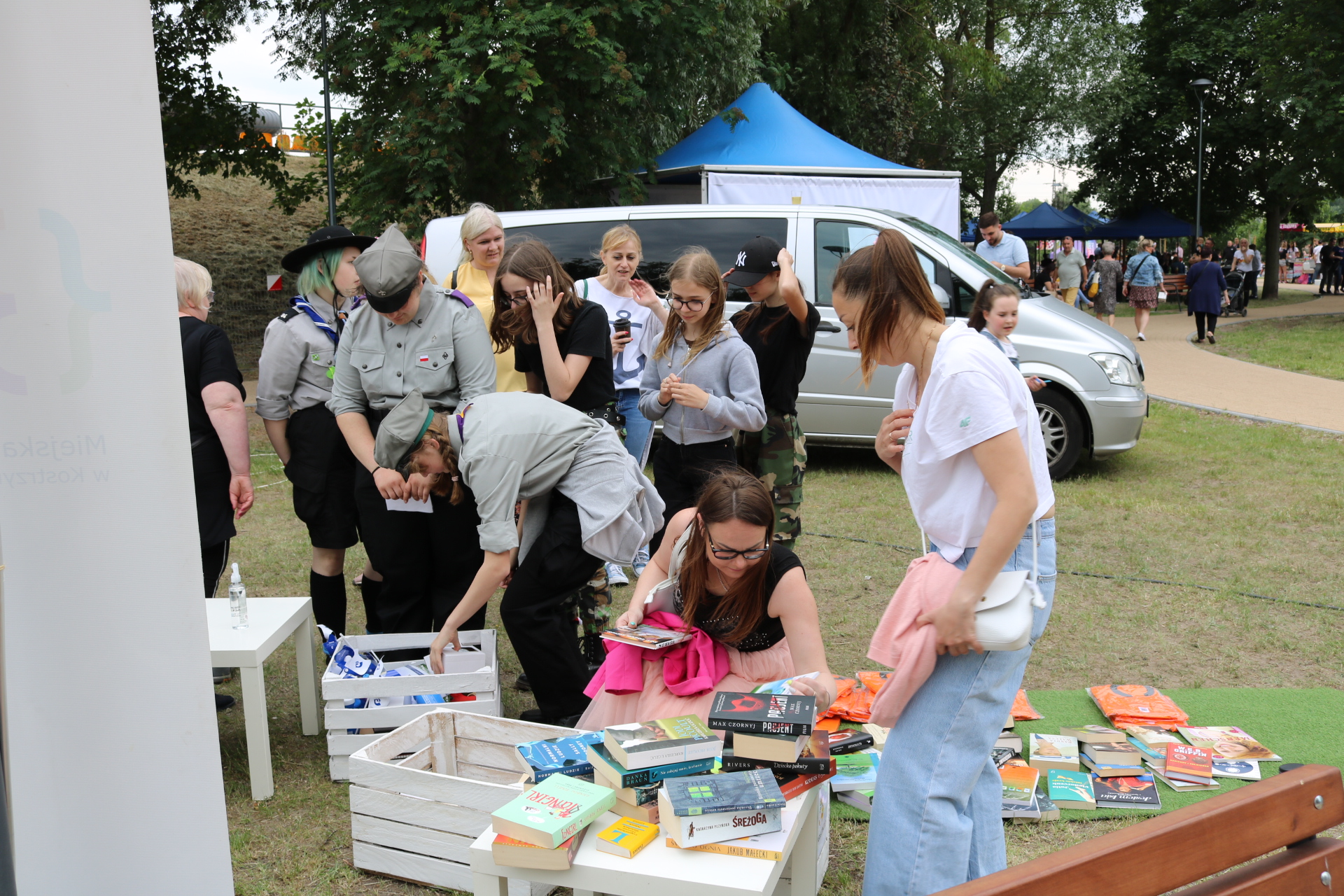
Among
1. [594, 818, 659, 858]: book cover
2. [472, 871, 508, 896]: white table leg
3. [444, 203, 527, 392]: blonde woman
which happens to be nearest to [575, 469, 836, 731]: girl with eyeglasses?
[594, 818, 659, 858]: book cover

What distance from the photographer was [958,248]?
7.90 metres

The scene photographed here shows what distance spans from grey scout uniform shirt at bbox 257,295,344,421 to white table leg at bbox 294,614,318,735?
2.88 ft

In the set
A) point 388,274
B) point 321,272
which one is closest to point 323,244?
point 321,272

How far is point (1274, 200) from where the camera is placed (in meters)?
29.5

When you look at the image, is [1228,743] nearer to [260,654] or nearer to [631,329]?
[631,329]

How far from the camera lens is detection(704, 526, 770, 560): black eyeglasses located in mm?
2873

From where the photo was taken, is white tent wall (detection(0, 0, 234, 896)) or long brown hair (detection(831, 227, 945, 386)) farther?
long brown hair (detection(831, 227, 945, 386))

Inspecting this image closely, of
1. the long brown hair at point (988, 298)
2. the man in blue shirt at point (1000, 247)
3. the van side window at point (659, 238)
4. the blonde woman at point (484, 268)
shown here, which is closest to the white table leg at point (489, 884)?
the blonde woman at point (484, 268)

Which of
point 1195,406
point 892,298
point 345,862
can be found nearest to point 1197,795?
point 892,298

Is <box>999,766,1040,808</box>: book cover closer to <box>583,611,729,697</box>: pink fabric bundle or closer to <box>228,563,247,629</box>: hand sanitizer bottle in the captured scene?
<box>583,611,729,697</box>: pink fabric bundle

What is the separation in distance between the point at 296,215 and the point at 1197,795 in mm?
22512

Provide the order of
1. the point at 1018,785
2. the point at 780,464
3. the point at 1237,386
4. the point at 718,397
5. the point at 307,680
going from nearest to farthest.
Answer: the point at 1018,785 → the point at 307,680 → the point at 718,397 → the point at 780,464 → the point at 1237,386

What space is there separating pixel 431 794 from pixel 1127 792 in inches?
86.8

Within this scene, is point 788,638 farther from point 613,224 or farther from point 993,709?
point 613,224
